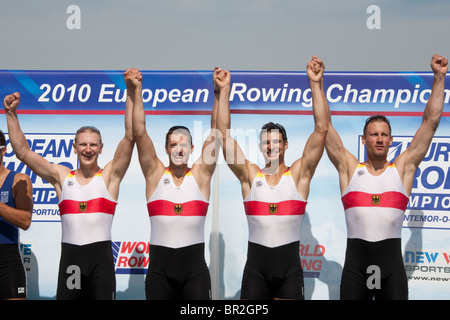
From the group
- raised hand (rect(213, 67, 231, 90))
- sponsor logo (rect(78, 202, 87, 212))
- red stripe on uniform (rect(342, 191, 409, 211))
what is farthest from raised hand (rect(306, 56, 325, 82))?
sponsor logo (rect(78, 202, 87, 212))

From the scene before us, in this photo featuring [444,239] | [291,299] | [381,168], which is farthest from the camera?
[444,239]

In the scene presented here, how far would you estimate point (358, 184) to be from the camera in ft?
19.7

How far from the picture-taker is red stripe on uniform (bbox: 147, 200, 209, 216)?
593 centimetres

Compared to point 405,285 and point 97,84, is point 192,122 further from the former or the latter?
point 405,285

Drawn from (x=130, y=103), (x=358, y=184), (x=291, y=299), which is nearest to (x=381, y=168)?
(x=358, y=184)

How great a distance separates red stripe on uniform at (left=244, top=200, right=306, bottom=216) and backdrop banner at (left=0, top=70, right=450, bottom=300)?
106 cm

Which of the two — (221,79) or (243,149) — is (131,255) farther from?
(221,79)

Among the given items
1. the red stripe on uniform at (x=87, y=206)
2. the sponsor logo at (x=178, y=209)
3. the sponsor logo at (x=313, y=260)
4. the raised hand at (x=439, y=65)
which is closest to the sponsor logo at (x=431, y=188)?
the sponsor logo at (x=313, y=260)

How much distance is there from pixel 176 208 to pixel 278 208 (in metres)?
0.99

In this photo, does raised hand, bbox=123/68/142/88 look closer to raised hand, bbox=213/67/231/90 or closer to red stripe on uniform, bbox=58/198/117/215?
raised hand, bbox=213/67/231/90

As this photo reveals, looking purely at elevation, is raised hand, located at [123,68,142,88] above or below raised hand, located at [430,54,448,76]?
below

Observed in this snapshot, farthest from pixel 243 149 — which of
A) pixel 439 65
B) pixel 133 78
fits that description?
pixel 439 65

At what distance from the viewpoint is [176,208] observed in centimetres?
594

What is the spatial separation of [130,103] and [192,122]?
1.26 metres
